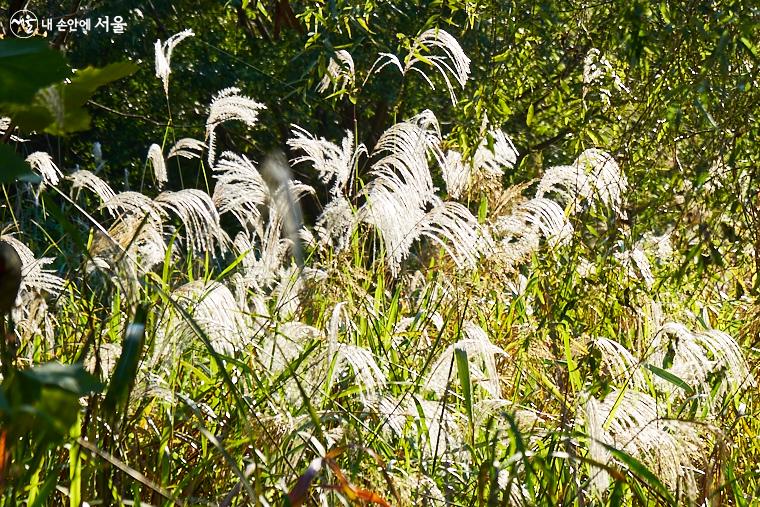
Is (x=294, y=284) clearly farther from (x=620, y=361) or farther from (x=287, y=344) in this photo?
(x=620, y=361)

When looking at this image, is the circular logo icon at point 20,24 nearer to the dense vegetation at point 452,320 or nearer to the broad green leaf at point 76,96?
the dense vegetation at point 452,320

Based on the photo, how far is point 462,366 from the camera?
2.07m

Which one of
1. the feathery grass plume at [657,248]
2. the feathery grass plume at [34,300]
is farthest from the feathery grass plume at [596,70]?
the feathery grass plume at [34,300]

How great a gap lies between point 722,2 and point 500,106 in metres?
0.79

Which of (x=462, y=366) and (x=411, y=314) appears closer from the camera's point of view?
(x=462, y=366)

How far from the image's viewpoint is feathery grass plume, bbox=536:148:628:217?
3176mm

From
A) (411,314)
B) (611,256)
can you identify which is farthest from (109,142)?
(611,256)

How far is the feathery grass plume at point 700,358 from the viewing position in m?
2.51

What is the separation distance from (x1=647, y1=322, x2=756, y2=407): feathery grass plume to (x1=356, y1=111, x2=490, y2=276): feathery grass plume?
2.47 feet

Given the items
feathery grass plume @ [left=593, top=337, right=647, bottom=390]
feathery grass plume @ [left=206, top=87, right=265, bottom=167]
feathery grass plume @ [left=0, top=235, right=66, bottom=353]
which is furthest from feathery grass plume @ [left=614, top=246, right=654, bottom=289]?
feathery grass plume @ [left=0, top=235, right=66, bottom=353]

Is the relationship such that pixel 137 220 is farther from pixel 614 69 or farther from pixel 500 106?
pixel 614 69

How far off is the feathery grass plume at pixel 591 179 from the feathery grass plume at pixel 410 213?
389mm

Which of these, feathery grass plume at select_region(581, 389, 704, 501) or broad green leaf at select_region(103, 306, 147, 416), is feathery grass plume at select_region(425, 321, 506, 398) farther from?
broad green leaf at select_region(103, 306, 147, 416)

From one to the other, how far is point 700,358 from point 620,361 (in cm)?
23
